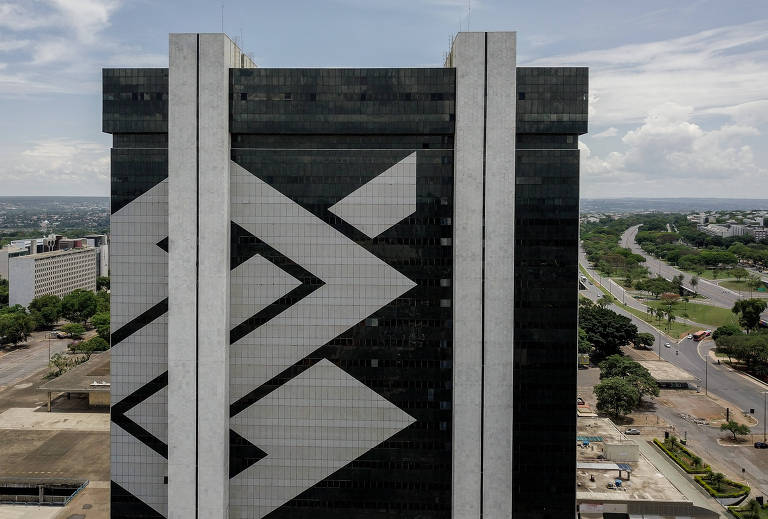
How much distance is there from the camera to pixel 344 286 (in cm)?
5728

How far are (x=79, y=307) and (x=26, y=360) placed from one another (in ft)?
111

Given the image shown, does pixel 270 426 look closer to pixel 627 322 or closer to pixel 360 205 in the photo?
pixel 360 205

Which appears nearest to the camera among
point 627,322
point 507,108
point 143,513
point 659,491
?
point 507,108

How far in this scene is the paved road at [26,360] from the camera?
12750cm

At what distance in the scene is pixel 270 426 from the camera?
57.8m

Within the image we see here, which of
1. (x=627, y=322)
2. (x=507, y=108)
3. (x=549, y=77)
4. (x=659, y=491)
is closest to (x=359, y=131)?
(x=507, y=108)

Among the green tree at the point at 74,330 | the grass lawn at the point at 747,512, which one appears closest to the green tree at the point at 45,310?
the green tree at the point at 74,330

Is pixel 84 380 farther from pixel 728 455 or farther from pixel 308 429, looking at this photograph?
pixel 728 455

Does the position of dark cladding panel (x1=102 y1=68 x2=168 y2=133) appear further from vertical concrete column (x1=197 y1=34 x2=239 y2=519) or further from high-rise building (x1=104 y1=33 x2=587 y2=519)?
vertical concrete column (x1=197 y1=34 x2=239 y2=519)

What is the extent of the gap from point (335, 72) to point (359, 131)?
6.09 metres

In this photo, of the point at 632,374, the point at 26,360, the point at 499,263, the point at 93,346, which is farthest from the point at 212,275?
the point at 26,360

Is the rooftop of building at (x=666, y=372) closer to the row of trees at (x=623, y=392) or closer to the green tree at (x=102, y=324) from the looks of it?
the row of trees at (x=623, y=392)

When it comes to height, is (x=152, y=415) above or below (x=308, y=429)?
above

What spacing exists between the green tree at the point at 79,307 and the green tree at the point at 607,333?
456 ft
